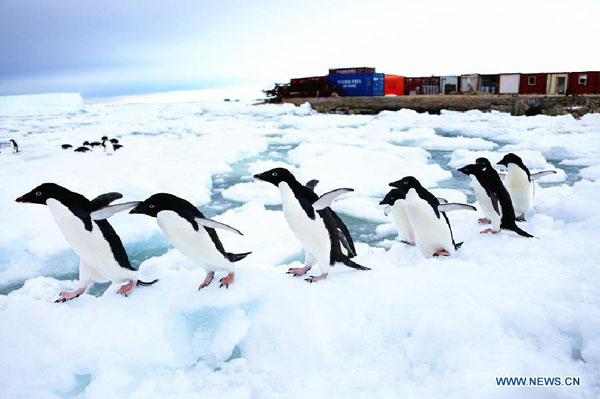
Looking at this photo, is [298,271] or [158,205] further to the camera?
[298,271]

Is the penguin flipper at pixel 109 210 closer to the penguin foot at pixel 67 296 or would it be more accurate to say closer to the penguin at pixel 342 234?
the penguin foot at pixel 67 296

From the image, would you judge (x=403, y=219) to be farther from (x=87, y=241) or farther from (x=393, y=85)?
(x=393, y=85)

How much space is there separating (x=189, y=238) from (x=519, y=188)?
329 centimetres

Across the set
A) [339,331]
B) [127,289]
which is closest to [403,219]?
[339,331]

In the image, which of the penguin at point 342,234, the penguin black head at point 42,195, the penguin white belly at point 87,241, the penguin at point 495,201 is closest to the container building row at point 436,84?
the penguin at point 495,201

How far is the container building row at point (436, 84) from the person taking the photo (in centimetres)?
2378

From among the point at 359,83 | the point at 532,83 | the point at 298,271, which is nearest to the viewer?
the point at 298,271

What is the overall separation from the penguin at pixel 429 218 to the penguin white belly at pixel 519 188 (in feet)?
4.42

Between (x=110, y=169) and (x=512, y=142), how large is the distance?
37.3 ft

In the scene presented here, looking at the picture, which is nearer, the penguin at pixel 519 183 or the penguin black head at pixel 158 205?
the penguin black head at pixel 158 205

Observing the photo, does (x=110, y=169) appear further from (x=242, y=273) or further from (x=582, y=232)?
(x=582, y=232)

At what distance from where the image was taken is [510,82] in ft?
86.4

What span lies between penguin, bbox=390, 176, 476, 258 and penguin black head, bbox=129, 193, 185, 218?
5.03 ft

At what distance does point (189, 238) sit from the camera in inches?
84.0
